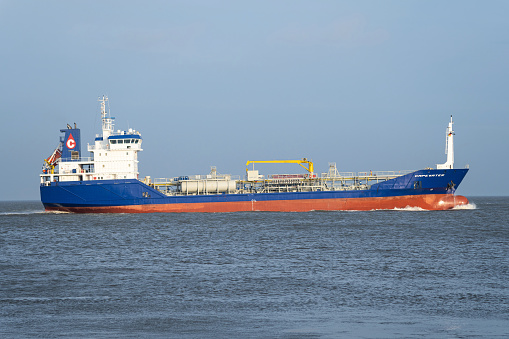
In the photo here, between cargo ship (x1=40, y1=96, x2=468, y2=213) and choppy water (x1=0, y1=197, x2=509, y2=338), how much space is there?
14685 mm

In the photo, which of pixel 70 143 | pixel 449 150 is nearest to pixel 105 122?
pixel 70 143

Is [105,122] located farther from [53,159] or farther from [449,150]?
[449,150]

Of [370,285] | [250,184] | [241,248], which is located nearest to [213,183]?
[250,184]

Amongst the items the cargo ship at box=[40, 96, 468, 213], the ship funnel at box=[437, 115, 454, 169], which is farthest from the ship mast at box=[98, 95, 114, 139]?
the ship funnel at box=[437, 115, 454, 169]

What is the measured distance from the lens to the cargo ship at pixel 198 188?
5156 centimetres

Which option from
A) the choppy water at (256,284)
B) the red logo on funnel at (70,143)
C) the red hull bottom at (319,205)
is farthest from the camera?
the red logo on funnel at (70,143)

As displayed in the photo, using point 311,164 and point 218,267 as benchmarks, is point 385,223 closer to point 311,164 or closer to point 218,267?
point 311,164

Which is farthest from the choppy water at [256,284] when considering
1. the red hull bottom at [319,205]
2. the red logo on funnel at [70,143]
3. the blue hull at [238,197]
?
the red logo on funnel at [70,143]

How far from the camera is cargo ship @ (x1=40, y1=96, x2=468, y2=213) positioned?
51562 mm

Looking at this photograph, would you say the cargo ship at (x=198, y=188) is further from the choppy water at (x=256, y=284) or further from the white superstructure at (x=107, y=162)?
the choppy water at (x=256, y=284)

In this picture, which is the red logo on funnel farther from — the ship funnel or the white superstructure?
the ship funnel

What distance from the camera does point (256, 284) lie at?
19234 millimetres

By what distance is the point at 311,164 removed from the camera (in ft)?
196

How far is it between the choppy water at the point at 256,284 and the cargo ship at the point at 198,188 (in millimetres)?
14685
